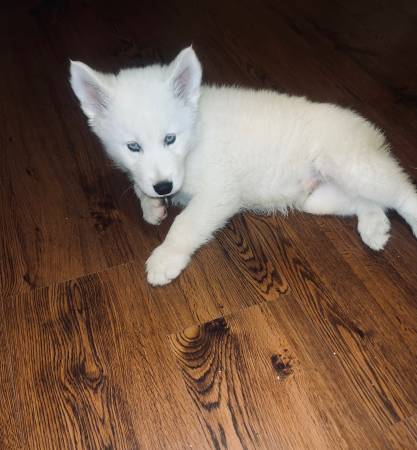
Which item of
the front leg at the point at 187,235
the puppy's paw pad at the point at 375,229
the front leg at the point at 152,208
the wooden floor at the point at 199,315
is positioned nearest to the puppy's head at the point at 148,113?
the front leg at the point at 187,235

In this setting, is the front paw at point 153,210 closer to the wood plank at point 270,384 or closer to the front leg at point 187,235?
the front leg at point 187,235

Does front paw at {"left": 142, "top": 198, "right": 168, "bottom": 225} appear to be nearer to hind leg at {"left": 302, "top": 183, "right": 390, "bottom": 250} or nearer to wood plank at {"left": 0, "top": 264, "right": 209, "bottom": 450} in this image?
wood plank at {"left": 0, "top": 264, "right": 209, "bottom": 450}

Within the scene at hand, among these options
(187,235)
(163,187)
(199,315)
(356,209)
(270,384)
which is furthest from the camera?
(356,209)

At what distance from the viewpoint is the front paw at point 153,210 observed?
7.65 ft

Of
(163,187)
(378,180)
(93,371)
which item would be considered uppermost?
(378,180)

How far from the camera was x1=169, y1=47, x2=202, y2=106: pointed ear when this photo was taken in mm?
1833

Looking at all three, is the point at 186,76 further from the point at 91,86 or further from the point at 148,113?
the point at 91,86

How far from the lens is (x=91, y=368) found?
186 cm

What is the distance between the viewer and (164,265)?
2.08m

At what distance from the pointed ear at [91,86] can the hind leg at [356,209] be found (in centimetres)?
109

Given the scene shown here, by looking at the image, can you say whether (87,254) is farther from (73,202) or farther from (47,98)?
(47,98)

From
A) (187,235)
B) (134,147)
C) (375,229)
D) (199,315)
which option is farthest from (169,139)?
(375,229)

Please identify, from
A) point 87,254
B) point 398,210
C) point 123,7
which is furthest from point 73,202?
point 123,7

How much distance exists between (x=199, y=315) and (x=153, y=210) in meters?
0.63
